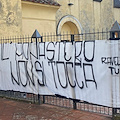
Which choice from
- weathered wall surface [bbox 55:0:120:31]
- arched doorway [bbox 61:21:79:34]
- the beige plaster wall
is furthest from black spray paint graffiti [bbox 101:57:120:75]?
arched doorway [bbox 61:21:79:34]

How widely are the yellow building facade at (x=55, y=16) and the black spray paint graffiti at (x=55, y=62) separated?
6.03 ft

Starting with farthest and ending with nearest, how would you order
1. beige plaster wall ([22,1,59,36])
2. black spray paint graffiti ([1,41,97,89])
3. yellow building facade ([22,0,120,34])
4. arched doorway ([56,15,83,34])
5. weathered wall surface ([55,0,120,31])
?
weathered wall surface ([55,0,120,31])
arched doorway ([56,15,83,34])
yellow building facade ([22,0,120,34])
beige plaster wall ([22,1,59,36])
black spray paint graffiti ([1,41,97,89])

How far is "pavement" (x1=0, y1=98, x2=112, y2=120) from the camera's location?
5.00 metres

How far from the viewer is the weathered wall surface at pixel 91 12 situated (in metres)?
14.0

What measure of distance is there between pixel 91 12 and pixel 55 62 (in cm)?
1157

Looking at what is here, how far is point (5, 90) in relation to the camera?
23.2ft

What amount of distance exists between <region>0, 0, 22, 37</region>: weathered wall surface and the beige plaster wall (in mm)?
1517

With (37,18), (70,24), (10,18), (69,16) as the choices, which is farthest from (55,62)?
(70,24)

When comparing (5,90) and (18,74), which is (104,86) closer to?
(18,74)

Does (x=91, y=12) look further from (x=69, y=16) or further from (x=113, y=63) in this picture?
(x=113, y=63)

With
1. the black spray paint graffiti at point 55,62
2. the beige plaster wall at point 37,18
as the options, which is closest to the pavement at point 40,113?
the black spray paint graffiti at point 55,62

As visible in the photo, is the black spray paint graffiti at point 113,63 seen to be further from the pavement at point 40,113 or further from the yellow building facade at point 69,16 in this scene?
the yellow building facade at point 69,16

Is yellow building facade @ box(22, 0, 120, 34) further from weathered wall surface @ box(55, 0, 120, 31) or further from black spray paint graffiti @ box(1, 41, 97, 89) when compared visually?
black spray paint graffiti @ box(1, 41, 97, 89)

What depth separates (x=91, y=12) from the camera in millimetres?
16109
